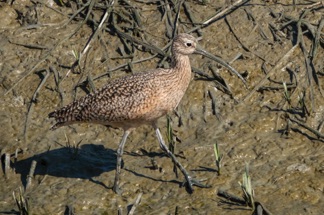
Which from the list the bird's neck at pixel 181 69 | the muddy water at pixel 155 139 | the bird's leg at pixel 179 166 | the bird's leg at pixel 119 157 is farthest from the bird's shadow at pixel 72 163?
the bird's neck at pixel 181 69

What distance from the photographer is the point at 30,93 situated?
9.95 metres

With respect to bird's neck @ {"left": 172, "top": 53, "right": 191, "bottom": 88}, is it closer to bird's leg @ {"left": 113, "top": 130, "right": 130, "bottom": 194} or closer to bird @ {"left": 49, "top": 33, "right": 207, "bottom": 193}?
bird @ {"left": 49, "top": 33, "right": 207, "bottom": 193}

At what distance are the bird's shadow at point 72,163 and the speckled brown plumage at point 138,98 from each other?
42 cm

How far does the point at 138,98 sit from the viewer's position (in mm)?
8258

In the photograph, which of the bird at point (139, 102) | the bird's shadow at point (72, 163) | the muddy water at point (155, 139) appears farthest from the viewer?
the bird's shadow at point (72, 163)

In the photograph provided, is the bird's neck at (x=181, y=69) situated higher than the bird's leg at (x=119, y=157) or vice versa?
the bird's neck at (x=181, y=69)

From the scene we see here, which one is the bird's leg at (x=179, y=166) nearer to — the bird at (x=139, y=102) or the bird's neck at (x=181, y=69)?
the bird at (x=139, y=102)

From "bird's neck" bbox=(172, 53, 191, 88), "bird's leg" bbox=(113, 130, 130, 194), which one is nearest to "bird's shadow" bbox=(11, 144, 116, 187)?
"bird's leg" bbox=(113, 130, 130, 194)

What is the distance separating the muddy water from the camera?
8164 millimetres

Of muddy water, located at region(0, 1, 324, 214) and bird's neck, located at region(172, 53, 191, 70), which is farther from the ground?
bird's neck, located at region(172, 53, 191, 70)

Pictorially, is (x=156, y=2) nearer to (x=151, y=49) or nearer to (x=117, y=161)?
(x=151, y=49)

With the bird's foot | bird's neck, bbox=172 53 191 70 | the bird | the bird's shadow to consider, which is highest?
bird's neck, bbox=172 53 191 70

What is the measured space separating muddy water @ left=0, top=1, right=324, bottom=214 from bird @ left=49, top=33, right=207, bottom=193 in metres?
0.31

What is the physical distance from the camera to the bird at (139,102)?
8273 mm
